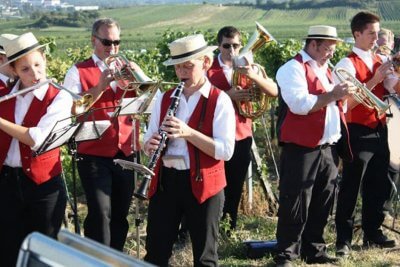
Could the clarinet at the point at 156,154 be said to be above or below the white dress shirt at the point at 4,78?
below

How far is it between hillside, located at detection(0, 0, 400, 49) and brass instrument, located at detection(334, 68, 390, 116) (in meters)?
33.4

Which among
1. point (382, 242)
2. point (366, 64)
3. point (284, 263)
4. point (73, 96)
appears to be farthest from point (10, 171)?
point (382, 242)

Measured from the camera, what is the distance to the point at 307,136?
541cm

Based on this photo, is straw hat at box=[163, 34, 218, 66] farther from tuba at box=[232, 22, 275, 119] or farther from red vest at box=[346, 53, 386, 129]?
red vest at box=[346, 53, 386, 129]

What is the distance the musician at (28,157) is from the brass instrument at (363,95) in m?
2.34

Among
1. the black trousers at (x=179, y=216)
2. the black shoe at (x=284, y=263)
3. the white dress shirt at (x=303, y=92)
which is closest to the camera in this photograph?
the black trousers at (x=179, y=216)

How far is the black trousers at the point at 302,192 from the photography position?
18.0 feet

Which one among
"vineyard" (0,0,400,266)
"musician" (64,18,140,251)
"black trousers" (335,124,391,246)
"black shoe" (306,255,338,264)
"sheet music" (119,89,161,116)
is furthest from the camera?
"vineyard" (0,0,400,266)

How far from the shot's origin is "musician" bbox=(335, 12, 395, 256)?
6.04m

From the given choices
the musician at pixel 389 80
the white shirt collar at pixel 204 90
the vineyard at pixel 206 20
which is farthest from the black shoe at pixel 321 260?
the vineyard at pixel 206 20

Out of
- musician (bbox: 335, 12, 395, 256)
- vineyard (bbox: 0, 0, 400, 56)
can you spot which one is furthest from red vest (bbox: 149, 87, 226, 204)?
vineyard (bbox: 0, 0, 400, 56)

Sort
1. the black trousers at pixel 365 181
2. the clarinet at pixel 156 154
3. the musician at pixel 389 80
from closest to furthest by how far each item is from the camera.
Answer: the clarinet at pixel 156 154 → the black trousers at pixel 365 181 → the musician at pixel 389 80

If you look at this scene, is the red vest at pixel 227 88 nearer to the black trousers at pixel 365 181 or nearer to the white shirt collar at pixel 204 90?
the black trousers at pixel 365 181

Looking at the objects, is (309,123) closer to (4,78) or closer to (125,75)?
(125,75)
